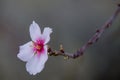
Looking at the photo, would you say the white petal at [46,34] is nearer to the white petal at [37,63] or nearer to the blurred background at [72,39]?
the white petal at [37,63]

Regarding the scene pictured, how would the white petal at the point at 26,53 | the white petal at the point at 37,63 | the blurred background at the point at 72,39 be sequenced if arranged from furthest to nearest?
the blurred background at the point at 72,39 < the white petal at the point at 26,53 < the white petal at the point at 37,63

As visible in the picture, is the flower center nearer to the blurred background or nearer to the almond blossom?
the almond blossom

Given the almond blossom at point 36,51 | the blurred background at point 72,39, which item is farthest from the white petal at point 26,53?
the blurred background at point 72,39

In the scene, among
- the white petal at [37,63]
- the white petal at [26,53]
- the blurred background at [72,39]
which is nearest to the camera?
the white petal at [37,63]

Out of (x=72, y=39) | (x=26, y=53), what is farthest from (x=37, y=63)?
(x=72, y=39)

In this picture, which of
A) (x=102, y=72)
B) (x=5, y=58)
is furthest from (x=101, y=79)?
(x=5, y=58)

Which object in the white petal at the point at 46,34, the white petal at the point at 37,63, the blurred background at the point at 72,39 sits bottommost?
Answer: the blurred background at the point at 72,39

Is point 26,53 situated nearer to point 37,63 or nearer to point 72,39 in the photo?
point 37,63
